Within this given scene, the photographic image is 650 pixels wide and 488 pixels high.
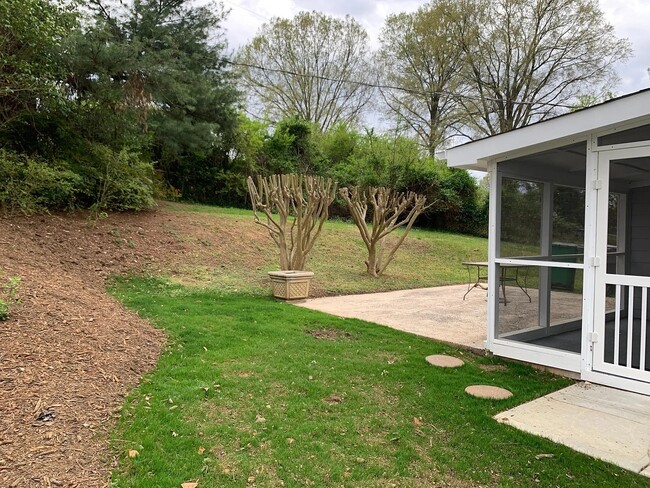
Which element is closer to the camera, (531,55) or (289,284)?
(289,284)

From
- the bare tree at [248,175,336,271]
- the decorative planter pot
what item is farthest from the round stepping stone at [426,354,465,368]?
the bare tree at [248,175,336,271]

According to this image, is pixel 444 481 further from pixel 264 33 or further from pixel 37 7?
pixel 264 33

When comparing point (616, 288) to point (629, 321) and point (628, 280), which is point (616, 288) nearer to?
point (628, 280)

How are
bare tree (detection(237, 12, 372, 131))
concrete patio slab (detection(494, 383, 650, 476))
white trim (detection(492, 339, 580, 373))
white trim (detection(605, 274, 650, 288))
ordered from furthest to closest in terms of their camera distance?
1. bare tree (detection(237, 12, 372, 131))
2. white trim (detection(492, 339, 580, 373))
3. white trim (detection(605, 274, 650, 288))
4. concrete patio slab (detection(494, 383, 650, 476))

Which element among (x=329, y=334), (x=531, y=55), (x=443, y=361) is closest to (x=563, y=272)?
(x=443, y=361)

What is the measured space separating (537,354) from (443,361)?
891 mm

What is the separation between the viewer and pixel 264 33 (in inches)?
984

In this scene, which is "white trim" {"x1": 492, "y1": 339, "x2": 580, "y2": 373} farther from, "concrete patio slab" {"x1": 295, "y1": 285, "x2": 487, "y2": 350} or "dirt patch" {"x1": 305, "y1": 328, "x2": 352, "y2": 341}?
"dirt patch" {"x1": 305, "y1": 328, "x2": 352, "y2": 341}

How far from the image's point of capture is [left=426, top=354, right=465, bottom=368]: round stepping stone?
174 inches

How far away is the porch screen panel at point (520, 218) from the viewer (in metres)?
4.77

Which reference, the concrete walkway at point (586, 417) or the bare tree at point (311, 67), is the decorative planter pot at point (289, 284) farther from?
the bare tree at point (311, 67)

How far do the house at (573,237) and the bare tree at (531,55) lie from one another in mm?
19218

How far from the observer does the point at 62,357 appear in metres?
3.52

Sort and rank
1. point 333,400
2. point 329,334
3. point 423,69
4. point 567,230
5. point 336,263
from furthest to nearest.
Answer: point 423,69
point 336,263
point 329,334
point 567,230
point 333,400
